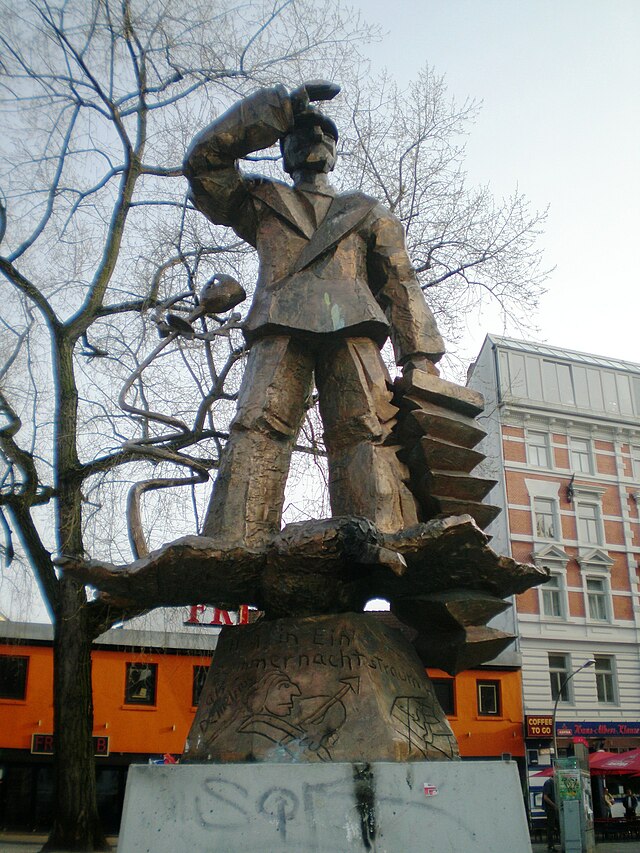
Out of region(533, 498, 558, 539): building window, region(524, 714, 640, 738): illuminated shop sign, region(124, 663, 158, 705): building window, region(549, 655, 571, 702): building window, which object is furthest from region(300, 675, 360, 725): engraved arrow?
region(533, 498, 558, 539): building window

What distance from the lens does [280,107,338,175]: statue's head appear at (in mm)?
5062

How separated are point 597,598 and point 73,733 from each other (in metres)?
23.1

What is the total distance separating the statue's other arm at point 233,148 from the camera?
Answer: 4598 mm

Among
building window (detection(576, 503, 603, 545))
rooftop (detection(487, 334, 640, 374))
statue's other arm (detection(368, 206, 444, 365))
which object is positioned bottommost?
statue's other arm (detection(368, 206, 444, 365))

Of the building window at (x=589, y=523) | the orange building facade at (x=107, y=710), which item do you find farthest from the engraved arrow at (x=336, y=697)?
the building window at (x=589, y=523)

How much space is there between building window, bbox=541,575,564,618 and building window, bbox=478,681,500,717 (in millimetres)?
5119

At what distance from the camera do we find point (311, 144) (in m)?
5.12

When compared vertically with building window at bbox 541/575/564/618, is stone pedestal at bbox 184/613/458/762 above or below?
below

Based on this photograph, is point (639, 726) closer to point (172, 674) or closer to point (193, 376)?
point (172, 674)

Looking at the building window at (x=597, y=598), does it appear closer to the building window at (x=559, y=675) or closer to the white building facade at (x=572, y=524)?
the white building facade at (x=572, y=524)

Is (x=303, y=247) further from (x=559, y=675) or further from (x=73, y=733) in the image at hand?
(x=559, y=675)

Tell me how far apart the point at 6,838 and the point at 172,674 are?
524 centimetres

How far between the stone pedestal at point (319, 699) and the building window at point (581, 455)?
27901 millimetres

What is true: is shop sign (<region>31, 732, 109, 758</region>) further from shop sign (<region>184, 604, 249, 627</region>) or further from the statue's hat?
the statue's hat
